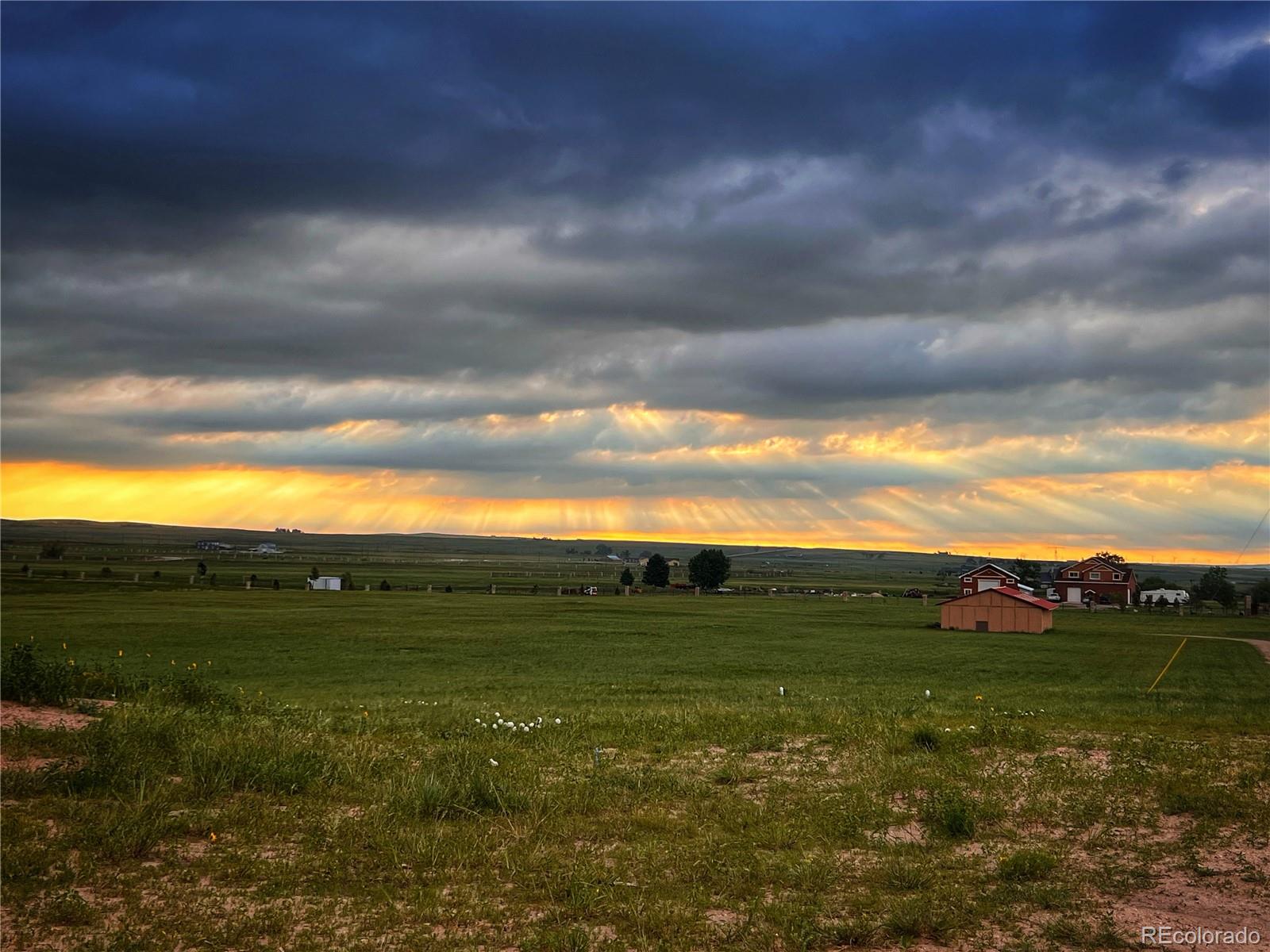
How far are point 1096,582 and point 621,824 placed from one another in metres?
147

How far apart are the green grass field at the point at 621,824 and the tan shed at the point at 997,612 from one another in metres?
55.3

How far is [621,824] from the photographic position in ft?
37.5

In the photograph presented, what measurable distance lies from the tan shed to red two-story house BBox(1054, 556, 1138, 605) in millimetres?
66144

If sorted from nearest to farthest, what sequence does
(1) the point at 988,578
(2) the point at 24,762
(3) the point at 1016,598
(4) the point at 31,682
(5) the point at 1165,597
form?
(2) the point at 24,762
(4) the point at 31,682
(3) the point at 1016,598
(1) the point at 988,578
(5) the point at 1165,597

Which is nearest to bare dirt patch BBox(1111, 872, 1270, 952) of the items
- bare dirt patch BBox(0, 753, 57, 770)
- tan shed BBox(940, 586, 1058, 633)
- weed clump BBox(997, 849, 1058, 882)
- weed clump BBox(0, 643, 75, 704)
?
weed clump BBox(997, 849, 1058, 882)

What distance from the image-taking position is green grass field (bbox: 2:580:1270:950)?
27.7ft

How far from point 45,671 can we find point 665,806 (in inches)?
524

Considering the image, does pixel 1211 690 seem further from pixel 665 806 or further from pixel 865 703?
pixel 665 806

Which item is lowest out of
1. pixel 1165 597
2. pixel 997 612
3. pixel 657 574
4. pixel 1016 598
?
pixel 657 574

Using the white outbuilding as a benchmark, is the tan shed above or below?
above

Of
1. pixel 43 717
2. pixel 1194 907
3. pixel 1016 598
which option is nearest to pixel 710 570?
pixel 1016 598

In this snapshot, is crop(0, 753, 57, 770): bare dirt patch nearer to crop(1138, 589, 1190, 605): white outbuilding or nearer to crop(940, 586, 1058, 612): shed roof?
crop(940, 586, 1058, 612): shed roof

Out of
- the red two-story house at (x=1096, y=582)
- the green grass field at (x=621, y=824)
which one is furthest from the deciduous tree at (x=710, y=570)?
the green grass field at (x=621, y=824)

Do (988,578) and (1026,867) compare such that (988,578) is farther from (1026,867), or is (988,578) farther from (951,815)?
(1026,867)
